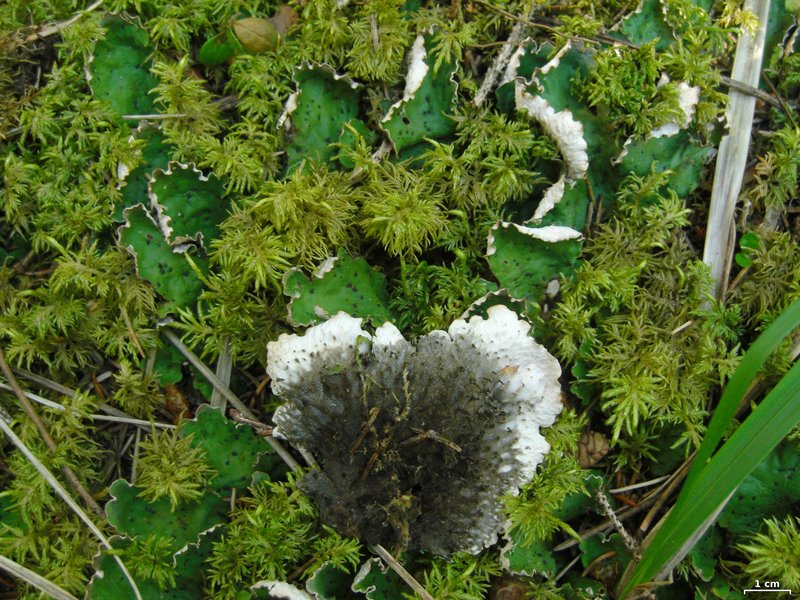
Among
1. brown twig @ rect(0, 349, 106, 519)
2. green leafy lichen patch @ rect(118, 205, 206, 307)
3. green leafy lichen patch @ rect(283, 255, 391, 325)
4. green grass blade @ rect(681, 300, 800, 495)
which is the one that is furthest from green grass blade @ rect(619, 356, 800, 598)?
brown twig @ rect(0, 349, 106, 519)

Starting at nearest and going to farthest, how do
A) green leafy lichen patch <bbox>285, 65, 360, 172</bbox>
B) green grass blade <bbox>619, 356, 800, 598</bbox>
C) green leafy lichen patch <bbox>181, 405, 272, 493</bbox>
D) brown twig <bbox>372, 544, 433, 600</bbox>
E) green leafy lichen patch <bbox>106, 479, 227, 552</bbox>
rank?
green grass blade <bbox>619, 356, 800, 598</bbox> → brown twig <bbox>372, 544, 433, 600</bbox> → green leafy lichen patch <bbox>106, 479, 227, 552</bbox> → green leafy lichen patch <bbox>181, 405, 272, 493</bbox> → green leafy lichen patch <bbox>285, 65, 360, 172</bbox>

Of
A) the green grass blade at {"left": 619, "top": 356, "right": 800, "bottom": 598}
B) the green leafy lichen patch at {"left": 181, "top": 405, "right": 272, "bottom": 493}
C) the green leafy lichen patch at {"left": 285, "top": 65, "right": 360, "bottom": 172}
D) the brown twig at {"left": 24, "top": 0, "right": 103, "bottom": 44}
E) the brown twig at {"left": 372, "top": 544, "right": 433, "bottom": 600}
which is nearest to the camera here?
the green grass blade at {"left": 619, "top": 356, "right": 800, "bottom": 598}

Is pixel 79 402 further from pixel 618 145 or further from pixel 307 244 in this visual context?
pixel 618 145

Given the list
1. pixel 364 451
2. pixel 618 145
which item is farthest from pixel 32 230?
pixel 618 145

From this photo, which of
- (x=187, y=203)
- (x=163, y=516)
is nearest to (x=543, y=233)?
(x=187, y=203)

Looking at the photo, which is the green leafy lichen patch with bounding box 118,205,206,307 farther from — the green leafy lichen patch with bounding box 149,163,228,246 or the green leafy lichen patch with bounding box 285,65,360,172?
the green leafy lichen patch with bounding box 285,65,360,172

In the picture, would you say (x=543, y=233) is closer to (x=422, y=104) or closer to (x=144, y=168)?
(x=422, y=104)
